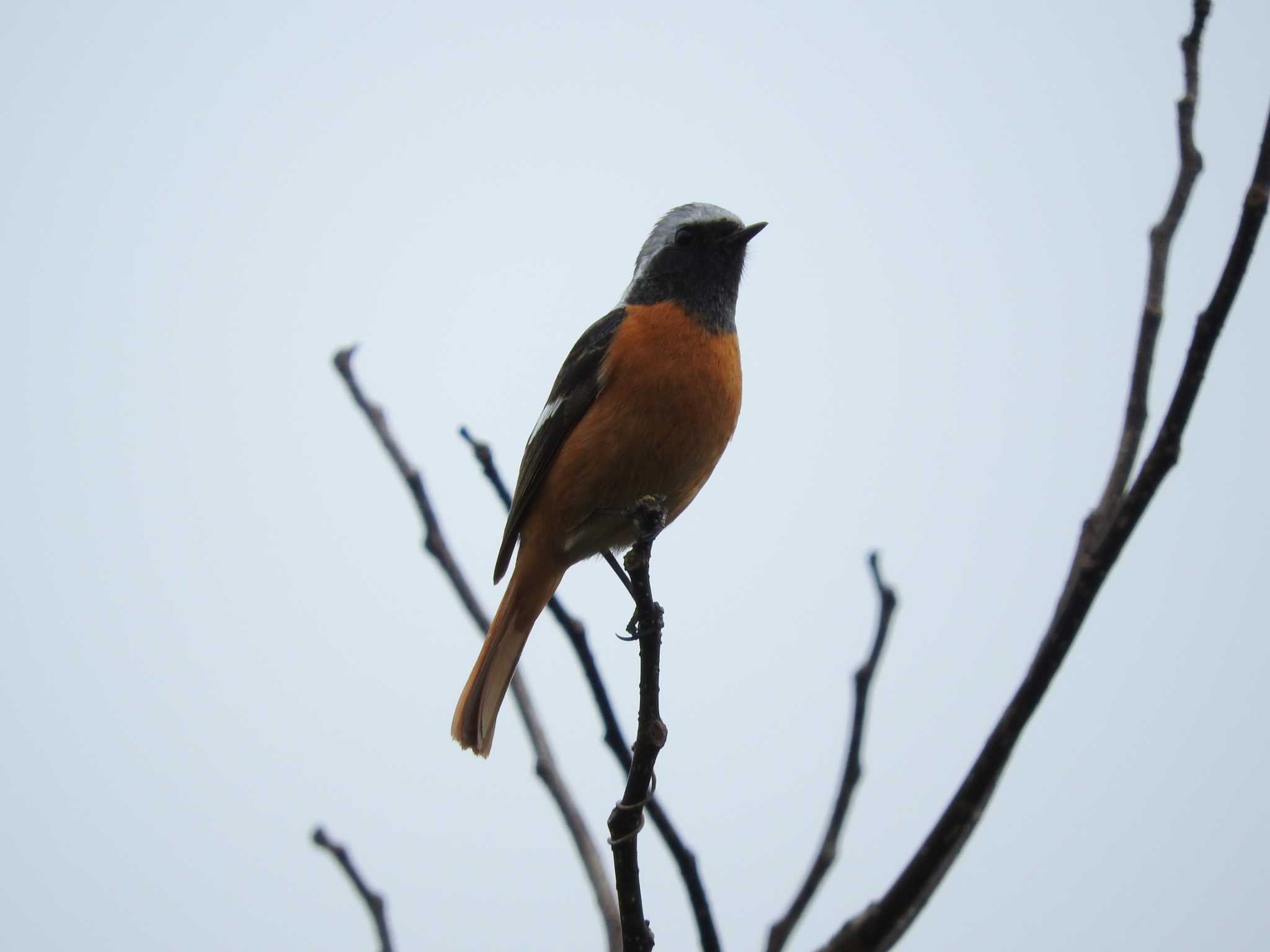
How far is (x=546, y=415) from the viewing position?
16.3 feet

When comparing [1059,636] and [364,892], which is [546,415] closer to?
[364,892]

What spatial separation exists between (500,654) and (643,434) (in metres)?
1.16

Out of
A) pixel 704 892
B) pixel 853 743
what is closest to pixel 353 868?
pixel 704 892

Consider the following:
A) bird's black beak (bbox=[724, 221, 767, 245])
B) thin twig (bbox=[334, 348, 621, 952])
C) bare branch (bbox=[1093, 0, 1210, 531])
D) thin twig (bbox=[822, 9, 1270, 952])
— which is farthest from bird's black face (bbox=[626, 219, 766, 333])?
thin twig (bbox=[822, 9, 1270, 952])

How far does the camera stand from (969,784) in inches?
72.2

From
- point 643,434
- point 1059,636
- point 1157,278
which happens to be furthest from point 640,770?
point 643,434

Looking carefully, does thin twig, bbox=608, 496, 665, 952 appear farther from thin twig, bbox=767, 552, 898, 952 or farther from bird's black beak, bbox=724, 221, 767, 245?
bird's black beak, bbox=724, 221, 767, 245

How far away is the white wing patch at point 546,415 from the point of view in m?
4.86

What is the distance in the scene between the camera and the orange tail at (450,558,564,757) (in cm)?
465

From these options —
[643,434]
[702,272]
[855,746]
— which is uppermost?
[702,272]

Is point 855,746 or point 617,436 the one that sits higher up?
point 617,436

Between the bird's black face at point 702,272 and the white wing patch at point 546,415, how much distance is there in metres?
0.61

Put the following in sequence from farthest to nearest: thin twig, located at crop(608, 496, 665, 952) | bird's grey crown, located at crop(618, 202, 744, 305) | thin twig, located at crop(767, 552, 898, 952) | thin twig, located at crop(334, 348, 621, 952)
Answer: bird's grey crown, located at crop(618, 202, 744, 305), thin twig, located at crop(334, 348, 621, 952), thin twig, located at crop(767, 552, 898, 952), thin twig, located at crop(608, 496, 665, 952)

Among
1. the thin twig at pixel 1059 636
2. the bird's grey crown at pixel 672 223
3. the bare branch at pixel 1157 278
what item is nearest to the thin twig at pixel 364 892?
the thin twig at pixel 1059 636
